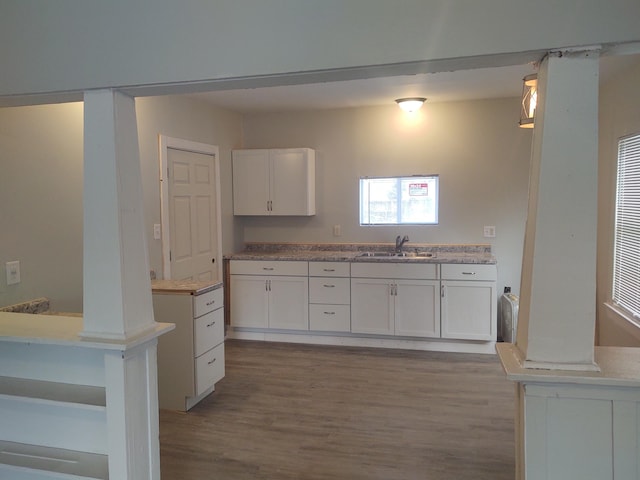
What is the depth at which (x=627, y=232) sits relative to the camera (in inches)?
145

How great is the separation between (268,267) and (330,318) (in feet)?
2.70

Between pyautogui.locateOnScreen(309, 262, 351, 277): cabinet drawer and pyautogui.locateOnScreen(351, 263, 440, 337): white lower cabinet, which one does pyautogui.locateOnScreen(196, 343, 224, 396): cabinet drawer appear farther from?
pyautogui.locateOnScreen(351, 263, 440, 337): white lower cabinet

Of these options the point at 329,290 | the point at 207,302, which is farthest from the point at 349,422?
the point at 329,290

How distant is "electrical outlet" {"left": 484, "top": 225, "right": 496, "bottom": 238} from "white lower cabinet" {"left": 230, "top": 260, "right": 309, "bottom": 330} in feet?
6.20

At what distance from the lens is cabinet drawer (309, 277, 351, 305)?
16.1ft

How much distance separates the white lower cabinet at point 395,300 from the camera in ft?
15.4

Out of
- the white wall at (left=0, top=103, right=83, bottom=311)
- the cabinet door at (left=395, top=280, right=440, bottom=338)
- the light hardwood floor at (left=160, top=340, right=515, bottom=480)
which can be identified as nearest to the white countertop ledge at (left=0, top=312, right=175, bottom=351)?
the white wall at (left=0, top=103, right=83, bottom=311)

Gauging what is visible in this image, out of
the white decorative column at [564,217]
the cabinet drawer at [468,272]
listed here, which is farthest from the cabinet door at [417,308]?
the white decorative column at [564,217]

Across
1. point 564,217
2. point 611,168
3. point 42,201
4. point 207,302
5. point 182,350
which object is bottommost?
point 182,350

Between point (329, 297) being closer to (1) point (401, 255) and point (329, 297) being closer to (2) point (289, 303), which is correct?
(2) point (289, 303)

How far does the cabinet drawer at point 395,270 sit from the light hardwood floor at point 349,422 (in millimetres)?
772

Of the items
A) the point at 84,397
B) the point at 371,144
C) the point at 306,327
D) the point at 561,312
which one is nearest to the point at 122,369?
the point at 84,397

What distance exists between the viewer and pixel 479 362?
14.6 feet

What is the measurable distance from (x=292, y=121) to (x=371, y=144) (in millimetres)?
942
